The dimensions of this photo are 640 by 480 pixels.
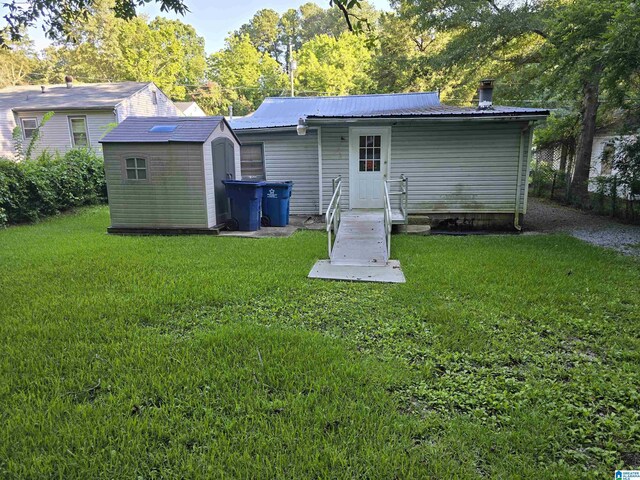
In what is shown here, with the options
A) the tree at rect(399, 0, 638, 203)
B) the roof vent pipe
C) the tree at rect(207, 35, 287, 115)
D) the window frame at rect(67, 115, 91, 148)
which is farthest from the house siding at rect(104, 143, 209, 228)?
the tree at rect(207, 35, 287, 115)

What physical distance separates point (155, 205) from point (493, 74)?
14.0 m

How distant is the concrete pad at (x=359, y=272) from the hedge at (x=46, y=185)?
8.26m

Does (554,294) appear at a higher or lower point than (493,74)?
lower

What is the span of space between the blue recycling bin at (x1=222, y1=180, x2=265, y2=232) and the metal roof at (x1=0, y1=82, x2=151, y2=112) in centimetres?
1164

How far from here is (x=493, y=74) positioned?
15461 millimetres

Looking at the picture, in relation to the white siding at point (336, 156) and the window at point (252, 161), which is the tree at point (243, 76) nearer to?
the window at point (252, 161)

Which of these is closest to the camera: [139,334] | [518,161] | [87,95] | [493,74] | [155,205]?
[139,334]

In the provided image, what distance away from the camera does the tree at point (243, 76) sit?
3572cm

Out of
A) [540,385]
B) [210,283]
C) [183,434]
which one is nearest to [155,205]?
[210,283]

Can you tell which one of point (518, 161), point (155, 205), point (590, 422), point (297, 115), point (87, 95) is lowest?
point (590, 422)

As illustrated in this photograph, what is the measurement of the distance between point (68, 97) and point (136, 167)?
44.9ft

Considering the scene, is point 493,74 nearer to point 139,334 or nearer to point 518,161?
point 518,161

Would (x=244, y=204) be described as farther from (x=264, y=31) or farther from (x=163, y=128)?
(x=264, y=31)

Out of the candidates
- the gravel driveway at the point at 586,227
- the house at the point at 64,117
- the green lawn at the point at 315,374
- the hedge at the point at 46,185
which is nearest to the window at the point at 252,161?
the hedge at the point at 46,185
